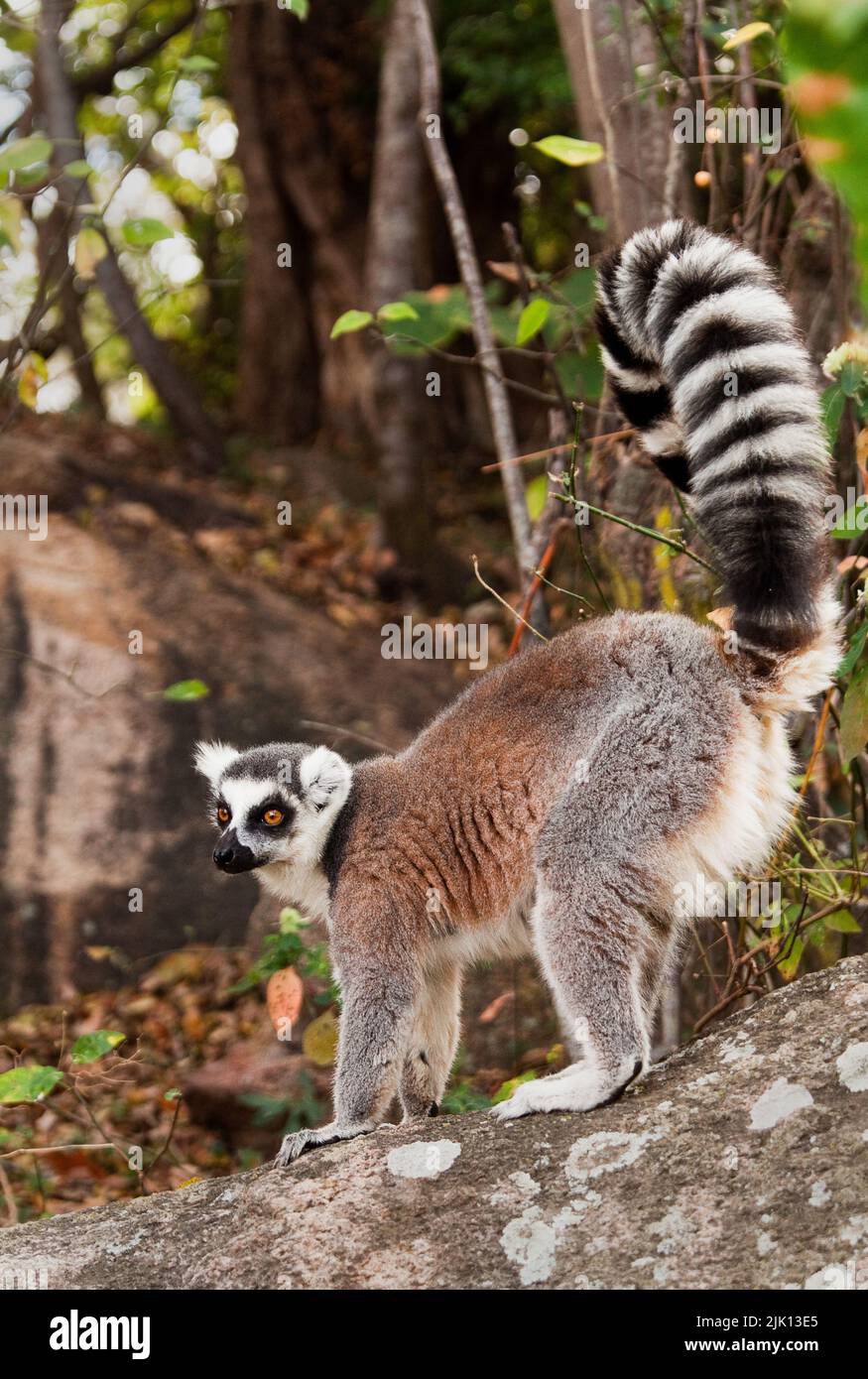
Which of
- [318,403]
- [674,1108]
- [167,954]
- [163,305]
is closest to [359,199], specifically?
[318,403]

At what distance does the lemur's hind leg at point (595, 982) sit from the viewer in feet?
11.6

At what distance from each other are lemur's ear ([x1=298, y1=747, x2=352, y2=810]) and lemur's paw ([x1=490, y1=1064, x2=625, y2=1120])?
1.26m

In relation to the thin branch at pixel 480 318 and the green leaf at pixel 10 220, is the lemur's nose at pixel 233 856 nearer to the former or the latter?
the thin branch at pixel 480 318

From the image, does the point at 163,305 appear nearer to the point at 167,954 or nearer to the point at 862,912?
the point at 167,954

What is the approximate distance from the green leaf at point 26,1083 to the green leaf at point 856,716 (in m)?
2.76

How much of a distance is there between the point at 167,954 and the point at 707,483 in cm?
494

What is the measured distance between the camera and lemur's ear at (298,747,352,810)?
442 cm

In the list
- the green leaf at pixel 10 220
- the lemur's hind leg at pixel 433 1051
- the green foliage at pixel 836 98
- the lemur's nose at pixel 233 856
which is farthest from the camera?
the green leaf at pixel 10 220

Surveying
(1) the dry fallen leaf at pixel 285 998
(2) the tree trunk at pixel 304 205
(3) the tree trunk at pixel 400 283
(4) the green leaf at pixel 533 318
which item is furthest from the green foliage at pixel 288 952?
(2) the tree trunk at pixel 304 205

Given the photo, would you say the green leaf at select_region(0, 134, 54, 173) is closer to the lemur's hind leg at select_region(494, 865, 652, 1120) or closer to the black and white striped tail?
the black and white striped tail

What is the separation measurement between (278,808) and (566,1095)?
142 centimetres

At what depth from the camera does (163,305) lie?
16625 mm

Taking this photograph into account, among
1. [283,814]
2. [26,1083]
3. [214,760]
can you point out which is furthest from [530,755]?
[26,1083]

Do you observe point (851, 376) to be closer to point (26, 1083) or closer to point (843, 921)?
point (843, 921)
